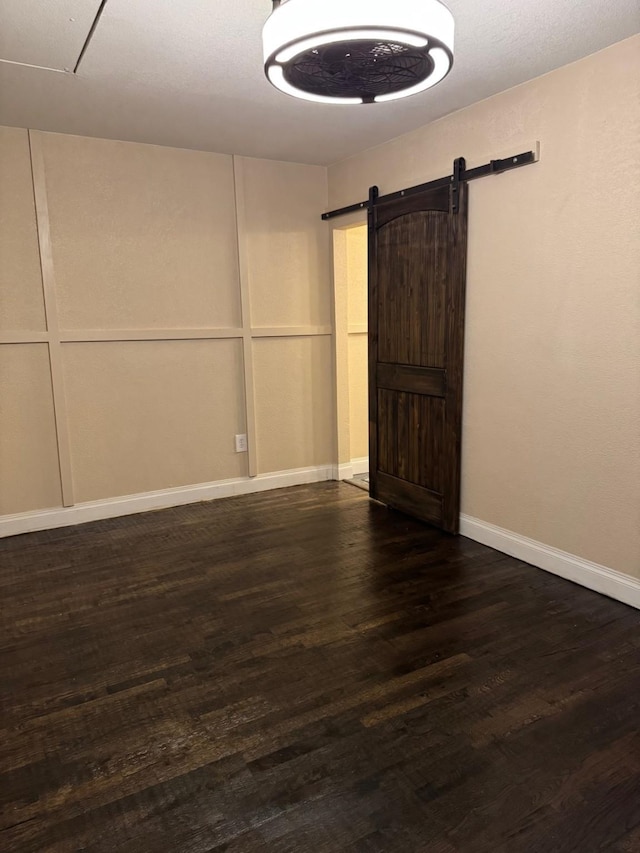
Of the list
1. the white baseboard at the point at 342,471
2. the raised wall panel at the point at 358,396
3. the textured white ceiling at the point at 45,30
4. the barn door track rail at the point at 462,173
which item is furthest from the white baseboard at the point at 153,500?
the textured white ceiling at the point at 45,30

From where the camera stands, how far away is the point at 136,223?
12.7 feet

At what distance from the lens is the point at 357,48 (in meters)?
1.77

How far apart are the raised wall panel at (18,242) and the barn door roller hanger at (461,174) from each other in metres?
2.10

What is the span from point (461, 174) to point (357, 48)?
1.64m

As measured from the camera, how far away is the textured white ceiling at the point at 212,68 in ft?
7.13

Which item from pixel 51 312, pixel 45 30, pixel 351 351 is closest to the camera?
pixel 45 30

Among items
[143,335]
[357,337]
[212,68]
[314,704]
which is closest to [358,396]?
[357,337]

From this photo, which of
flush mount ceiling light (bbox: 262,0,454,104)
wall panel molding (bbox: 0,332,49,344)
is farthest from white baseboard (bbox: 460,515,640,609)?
wall panel molding (bbox: 0,332,49,344)

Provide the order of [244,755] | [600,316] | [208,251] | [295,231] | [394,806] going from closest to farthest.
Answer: [394,806] < [244,755] < [600,316] < [208,251] < [295,231]

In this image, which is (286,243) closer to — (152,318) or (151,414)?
(152,318)

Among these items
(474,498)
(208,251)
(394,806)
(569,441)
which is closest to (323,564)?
(474,498)

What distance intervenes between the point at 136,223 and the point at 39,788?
10.6 ft

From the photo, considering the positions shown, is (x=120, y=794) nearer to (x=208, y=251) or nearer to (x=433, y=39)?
(x=433, y=39)

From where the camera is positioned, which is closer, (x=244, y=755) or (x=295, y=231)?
(x=244, y=755)
